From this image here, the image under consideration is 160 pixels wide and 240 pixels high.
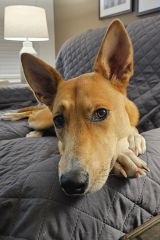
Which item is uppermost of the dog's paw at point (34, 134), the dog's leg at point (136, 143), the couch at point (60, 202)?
the dog's leg at point (136, 143)

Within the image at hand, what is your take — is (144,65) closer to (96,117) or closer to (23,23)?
(96,117)

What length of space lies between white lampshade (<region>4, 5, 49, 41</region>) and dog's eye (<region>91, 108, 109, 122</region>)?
2.47 m

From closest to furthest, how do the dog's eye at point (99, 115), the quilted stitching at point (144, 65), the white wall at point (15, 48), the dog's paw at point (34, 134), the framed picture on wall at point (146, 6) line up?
the dog's eye at point (99, 115)
the quilted stitching at point (144, 65)
the dog's paw at point (34, 134)
the framed picture on wall at point (146, 6)
the white wall at point (15, 48)

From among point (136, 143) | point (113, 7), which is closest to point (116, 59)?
point (136, 143)

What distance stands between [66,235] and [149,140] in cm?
47

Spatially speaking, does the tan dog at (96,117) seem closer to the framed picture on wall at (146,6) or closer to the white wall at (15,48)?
the framed picture on wall at (146,6)

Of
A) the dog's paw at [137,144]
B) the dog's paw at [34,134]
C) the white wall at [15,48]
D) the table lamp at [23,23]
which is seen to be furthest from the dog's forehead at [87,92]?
the white wall at [15,48]

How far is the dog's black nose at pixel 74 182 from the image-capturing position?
686mm

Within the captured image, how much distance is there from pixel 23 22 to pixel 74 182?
275cm

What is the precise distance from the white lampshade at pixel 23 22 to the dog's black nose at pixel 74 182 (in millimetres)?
2698

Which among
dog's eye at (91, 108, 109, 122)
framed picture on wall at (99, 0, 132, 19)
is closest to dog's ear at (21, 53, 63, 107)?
dog's eye at (91, 108, 109, 122)

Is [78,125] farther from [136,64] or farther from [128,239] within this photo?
[136,64]

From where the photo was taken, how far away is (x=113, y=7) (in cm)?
255

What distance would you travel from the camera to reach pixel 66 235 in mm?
653
